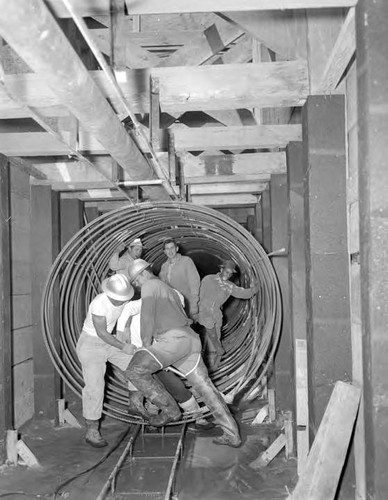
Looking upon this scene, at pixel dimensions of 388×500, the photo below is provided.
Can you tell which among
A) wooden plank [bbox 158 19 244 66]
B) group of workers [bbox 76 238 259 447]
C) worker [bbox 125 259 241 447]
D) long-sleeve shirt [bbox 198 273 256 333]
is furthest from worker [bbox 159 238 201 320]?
wooden plank [bbox 158 19 244 66]

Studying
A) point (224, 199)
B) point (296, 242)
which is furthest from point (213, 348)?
point (296, 242)

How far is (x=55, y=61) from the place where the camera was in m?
1.96

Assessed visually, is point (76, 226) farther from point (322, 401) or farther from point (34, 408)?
point (322, 401)

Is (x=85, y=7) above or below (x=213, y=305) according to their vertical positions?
above

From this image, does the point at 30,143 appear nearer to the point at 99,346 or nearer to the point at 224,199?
the point at 99,346

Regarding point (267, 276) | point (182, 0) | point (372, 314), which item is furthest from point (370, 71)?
point (267, 276)

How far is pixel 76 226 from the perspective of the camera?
24.0 ft

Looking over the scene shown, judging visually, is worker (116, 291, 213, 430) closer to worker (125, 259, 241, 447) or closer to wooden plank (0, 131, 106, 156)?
worker (125, 259, 241, 447)

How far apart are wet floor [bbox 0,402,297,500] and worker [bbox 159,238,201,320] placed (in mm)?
1960

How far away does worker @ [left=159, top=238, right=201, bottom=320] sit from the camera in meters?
7.23

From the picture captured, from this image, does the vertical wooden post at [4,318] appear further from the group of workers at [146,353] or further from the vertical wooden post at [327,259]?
the vertical wooden post at [327,259]

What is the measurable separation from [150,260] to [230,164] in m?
3.56

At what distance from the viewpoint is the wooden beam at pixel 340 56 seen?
279cm

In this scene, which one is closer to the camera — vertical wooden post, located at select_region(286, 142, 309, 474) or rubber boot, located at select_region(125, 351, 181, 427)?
vertical wooden post, located at select_region(286, 142, 309, 474)
